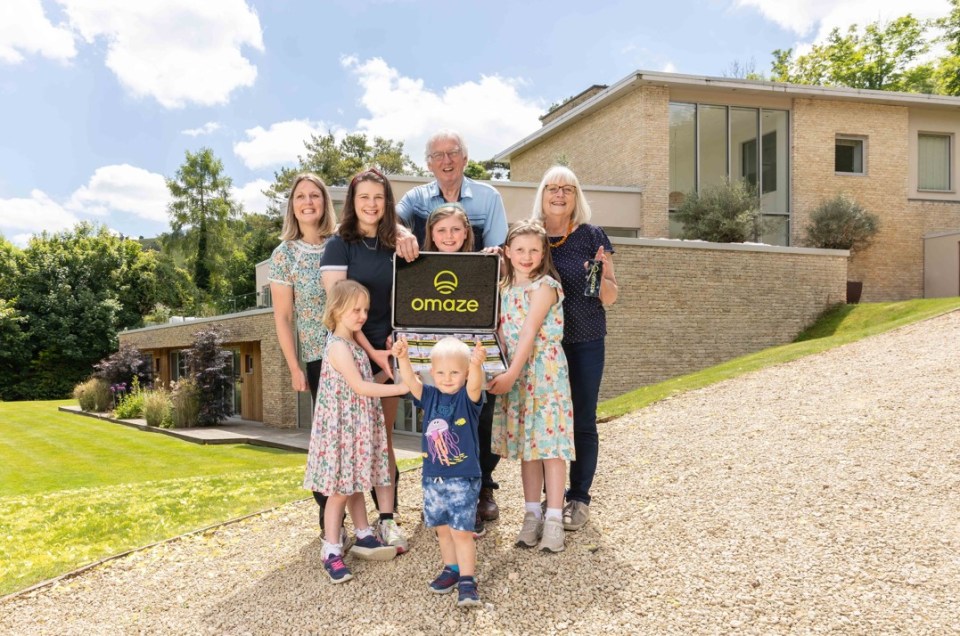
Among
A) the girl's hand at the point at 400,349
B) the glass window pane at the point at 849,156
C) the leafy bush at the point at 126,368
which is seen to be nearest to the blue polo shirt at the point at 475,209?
the girl's hand at the point at 400,349

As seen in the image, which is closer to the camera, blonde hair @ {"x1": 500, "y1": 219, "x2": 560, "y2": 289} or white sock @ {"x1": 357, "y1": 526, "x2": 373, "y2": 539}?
blonde hair @ {"x1": 500, "y1": 219, "x2": 560, "y2": 289}

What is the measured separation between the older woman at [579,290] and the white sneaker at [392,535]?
1294 mm

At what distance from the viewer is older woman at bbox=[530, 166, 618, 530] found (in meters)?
4.44

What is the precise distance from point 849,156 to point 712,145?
489cm

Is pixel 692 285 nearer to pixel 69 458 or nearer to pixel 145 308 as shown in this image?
pixel 69 458

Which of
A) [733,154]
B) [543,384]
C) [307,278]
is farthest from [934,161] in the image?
[307,278]

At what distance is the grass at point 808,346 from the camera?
32.8 ft

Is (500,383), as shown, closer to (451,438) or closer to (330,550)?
(451,438)

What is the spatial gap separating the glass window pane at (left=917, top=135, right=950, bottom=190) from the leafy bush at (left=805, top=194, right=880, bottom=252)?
140 inches

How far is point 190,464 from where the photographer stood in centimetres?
1555

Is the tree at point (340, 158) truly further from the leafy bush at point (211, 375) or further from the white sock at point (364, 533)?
the white sock at point (364, 533)

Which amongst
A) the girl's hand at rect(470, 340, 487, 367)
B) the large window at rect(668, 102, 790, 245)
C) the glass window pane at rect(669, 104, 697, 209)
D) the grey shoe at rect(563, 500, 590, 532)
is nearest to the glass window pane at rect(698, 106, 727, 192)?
the large window at rect(668, 102, 790, 245)

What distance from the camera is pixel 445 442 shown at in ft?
12.4

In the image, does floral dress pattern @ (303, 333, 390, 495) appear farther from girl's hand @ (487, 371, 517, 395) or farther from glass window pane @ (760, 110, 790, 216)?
glass window pane @ (760, 110, 790, 216)
